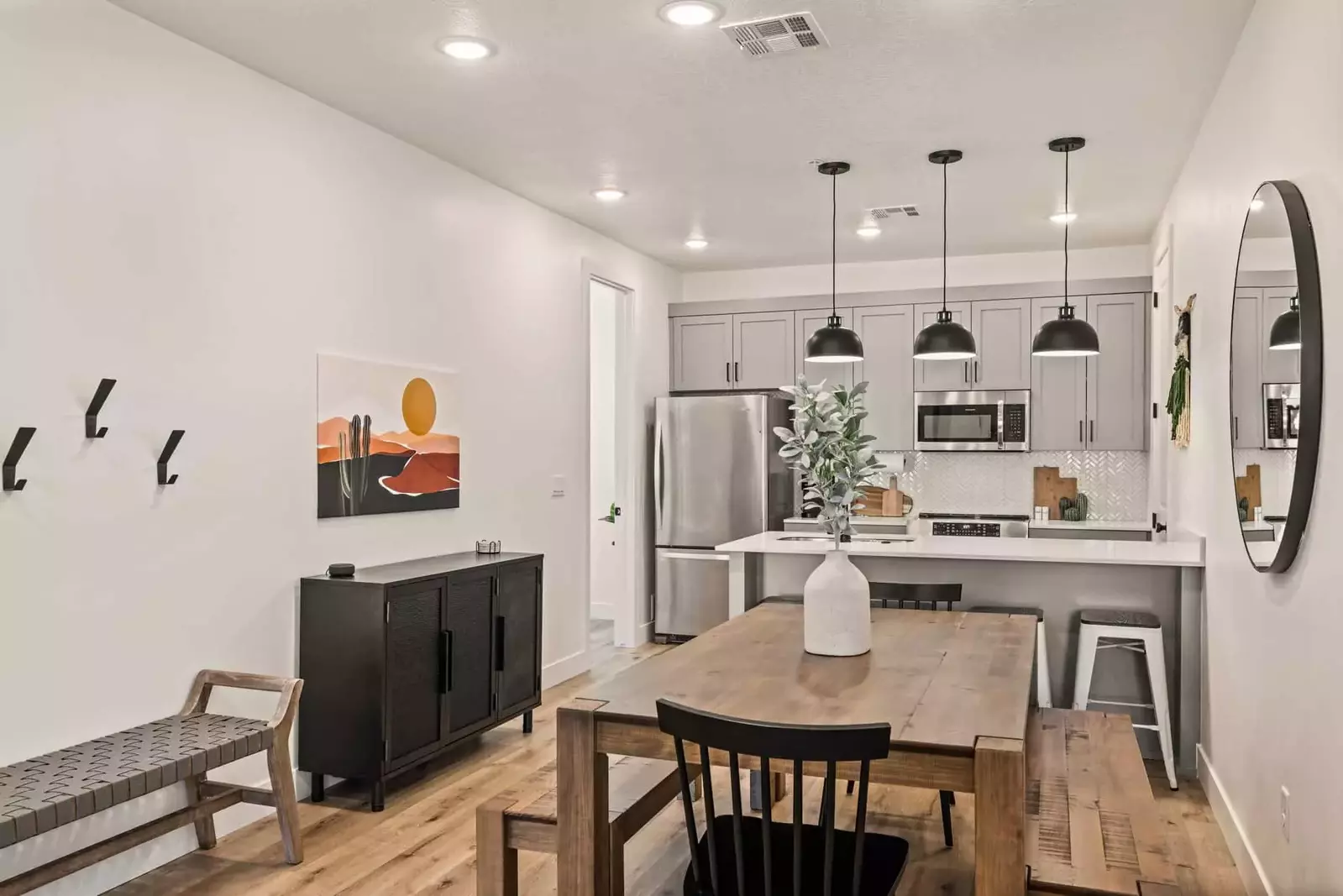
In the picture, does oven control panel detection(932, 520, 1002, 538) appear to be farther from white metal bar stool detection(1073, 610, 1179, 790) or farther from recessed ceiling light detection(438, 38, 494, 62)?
recessed ceiling light detection(438, 38, 494, 62)

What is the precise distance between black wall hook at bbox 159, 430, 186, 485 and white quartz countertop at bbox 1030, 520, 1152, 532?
5108 mm

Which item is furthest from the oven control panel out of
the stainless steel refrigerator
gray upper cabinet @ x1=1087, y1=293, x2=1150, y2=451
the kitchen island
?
the kitchen island

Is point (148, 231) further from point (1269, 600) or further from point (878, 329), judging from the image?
point (878, 329)

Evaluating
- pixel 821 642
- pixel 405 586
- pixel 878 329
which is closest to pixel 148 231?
pixel 405 586

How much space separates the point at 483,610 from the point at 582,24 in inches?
94.4

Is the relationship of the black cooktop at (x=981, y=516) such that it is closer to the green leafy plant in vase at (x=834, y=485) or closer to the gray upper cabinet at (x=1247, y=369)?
the gray upper cabinet at (x=1247, y=369)

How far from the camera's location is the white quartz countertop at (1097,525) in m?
6.30

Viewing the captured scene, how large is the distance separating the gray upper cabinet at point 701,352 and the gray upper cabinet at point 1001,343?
1.73 metres

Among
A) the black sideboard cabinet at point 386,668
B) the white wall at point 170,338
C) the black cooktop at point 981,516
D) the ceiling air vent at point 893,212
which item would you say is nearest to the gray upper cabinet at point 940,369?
the black cooktop at point 981,516

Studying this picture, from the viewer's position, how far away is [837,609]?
271 centimetres

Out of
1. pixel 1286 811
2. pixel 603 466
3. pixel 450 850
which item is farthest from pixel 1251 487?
pixel 603 466

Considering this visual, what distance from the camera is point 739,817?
6.39 feet

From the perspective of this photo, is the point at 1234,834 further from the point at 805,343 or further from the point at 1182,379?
the point at 805,343

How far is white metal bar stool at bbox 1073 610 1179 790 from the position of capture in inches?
158
